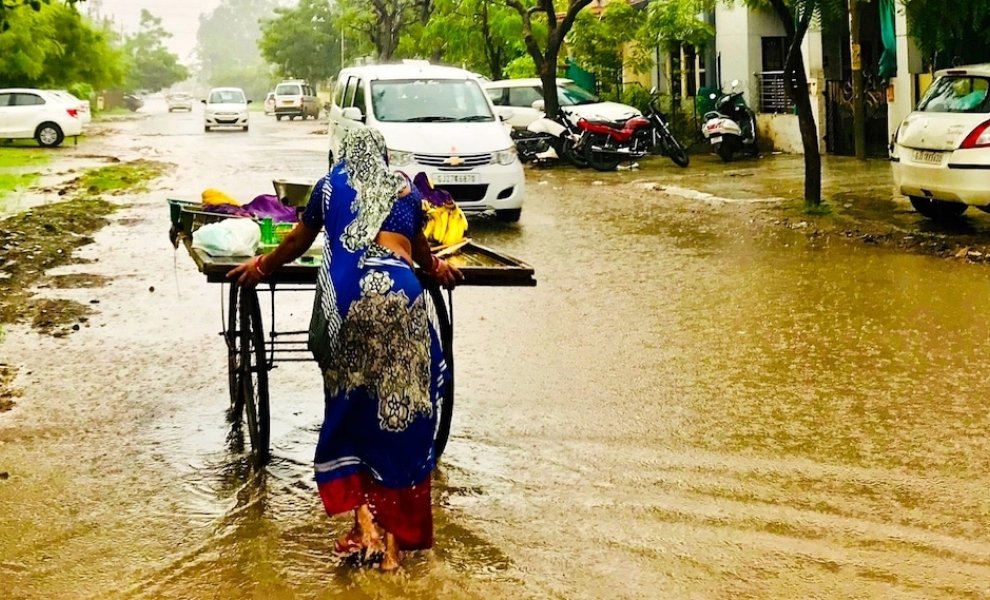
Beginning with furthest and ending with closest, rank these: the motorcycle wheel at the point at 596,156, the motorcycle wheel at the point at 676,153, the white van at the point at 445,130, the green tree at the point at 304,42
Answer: the green tree at the point at 304,42 < the motorcycle wheel at the point at 676,153 < the motorcycle wheel at the point at 596,156 < the white van at the point at 445,130

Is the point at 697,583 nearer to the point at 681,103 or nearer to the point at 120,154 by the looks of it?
the point at 681,103

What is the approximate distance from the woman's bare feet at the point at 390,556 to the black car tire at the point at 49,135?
30.7 m

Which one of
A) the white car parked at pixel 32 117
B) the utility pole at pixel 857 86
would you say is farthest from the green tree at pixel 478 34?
the utility pole at pixel 857 86

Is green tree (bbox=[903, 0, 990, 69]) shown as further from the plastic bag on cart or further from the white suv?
the white suv

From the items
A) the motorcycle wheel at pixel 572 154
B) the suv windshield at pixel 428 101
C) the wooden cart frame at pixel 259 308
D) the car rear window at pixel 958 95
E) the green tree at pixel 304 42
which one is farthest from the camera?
the green tree at pixel 304 42

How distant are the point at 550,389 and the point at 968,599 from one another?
324 cm

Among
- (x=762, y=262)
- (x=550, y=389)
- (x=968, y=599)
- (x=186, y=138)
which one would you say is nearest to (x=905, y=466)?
(x=968, y=599)

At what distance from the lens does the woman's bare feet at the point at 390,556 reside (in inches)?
176

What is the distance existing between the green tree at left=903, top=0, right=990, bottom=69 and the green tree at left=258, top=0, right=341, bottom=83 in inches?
2086

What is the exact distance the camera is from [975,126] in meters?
11.5

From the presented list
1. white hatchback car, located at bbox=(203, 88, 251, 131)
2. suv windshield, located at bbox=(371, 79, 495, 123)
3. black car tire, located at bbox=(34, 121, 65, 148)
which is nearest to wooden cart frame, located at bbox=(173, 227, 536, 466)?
suv windshield, located at bbox=(371, 79, 495, 123)

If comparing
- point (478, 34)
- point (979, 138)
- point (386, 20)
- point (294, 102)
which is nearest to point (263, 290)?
point (979, 138)

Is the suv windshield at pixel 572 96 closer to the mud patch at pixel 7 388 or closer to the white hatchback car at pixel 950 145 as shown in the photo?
the white hatchback car at pixel 950 145

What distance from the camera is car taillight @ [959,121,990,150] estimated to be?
11398 millimetres
